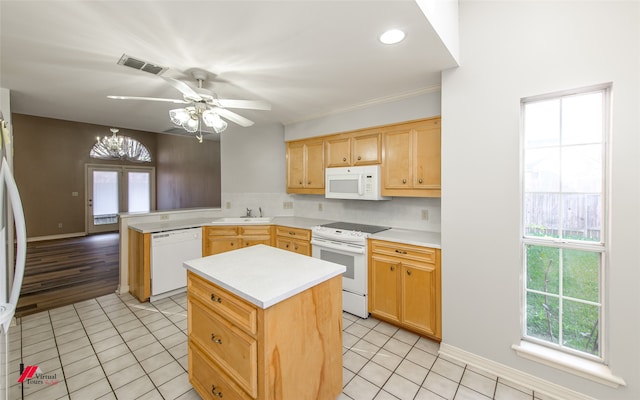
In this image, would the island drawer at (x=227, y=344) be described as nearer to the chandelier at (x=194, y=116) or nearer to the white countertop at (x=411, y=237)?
the chandelier at (x=194, y=116)

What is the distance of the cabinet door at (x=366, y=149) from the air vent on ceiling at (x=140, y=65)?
2008mm

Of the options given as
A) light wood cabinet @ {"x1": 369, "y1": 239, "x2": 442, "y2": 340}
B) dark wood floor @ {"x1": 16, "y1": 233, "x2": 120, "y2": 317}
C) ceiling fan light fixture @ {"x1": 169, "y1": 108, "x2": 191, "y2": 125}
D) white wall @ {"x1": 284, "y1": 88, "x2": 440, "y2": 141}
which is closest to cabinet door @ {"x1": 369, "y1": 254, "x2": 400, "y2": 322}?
light wood cabinet @ {"x1": 369, "y1": 239, "x2": 442, "y2": 340}

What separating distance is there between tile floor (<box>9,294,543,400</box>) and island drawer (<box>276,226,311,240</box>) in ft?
3.37

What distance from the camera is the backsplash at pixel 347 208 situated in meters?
2.97

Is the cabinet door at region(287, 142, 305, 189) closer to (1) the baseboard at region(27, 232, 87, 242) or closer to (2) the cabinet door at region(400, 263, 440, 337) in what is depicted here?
(2) the cabinet door at region(400, 263, 440, 337)

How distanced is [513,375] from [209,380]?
6.77ft

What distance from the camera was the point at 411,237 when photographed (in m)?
2.60

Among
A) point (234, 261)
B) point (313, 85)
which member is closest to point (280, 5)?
point (313, 85)

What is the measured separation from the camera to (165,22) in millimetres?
1581

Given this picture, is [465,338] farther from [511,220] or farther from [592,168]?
[592,168]

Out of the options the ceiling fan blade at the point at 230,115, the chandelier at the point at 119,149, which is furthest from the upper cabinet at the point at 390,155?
the chandelier at the point at 119,149

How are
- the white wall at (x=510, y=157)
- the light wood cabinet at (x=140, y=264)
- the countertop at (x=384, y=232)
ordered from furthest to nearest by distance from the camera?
the light wood cabinet at (x=140, y=264) < the countertop at (x=384, y=232) < the white wall at (x=510, y=157)

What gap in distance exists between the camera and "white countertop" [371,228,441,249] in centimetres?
238

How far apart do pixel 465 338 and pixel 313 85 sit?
2.53 m
